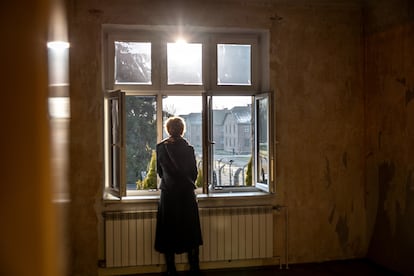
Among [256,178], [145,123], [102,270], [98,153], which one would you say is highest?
[145,123]

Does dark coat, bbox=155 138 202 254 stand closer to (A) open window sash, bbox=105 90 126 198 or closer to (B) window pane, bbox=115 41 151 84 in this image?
(A) open window sash, bbox=105 90 126 198

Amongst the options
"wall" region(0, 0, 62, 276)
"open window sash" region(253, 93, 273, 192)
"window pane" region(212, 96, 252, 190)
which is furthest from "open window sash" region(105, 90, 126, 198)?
"wall" region(0, 0, 62, 276)

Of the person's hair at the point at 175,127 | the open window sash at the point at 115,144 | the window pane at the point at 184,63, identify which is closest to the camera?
the person's hair at the point at 175,127

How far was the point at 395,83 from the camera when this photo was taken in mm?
4426

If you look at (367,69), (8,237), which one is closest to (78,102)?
(8,237)

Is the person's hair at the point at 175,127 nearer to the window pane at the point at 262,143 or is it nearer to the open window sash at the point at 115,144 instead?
the open window sash at the point at 115,144

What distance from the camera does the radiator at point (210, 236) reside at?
4.36 m

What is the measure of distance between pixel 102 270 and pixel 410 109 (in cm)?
343

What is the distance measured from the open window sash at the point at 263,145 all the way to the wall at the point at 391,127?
3.81ft

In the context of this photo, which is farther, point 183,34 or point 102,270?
point 183,34

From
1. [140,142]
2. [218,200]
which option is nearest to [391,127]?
[218,200]

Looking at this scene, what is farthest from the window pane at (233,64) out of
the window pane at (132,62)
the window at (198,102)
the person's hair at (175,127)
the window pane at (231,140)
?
the person's hair at (175,127)

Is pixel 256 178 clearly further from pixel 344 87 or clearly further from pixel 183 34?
pixel 183 34

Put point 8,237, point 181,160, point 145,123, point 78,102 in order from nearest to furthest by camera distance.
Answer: point 8,237 → point 181,160 → point 78,102 → point 145,123
